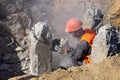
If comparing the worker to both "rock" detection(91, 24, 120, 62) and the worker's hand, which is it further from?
"rock" detection(91, 24, 120, 62)

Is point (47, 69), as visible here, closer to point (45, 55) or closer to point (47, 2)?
point (45, 55)

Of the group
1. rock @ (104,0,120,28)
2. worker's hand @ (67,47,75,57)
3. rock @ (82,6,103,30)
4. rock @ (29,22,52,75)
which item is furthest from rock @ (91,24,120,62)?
rock @ (104,0,120,28)

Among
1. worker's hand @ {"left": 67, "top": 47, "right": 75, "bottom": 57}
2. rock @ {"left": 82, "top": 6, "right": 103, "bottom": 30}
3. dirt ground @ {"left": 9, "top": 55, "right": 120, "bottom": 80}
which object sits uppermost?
rock @ {"left": 82, "top": 6, "right": 103, "bottom": 30}

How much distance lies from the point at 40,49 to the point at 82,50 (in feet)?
3.17

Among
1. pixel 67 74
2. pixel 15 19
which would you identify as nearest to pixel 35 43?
pixel 67 74

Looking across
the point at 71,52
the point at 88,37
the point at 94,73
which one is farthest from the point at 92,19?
the point at 94,73

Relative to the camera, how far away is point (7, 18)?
12352 millimetres

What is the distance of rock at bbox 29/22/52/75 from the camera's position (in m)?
6.23

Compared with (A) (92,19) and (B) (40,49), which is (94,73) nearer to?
(B) (40,49)

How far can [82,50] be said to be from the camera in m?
6.09

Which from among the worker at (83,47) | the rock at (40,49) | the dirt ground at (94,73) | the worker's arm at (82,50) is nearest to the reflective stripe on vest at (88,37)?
the worker at (83,47)

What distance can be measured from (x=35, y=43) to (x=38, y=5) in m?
8.71

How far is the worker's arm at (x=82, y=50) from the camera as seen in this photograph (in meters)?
6.05

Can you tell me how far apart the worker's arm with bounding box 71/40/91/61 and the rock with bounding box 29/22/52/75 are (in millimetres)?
676
